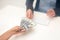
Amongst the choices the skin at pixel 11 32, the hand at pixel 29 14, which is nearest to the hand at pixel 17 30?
the skin at pixel 11 32

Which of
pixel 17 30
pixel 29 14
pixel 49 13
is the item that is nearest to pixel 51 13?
pixel 49 13

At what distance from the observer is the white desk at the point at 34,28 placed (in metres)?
1.03

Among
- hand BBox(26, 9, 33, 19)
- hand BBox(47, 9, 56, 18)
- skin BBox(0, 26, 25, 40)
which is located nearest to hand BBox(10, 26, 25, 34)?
skin BBox(0, 26, 25, 40)

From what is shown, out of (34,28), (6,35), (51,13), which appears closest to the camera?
(6,35)

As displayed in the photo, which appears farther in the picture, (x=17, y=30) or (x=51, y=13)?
(x=51, y=13)

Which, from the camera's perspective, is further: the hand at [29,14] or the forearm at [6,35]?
the hand at [29,14]

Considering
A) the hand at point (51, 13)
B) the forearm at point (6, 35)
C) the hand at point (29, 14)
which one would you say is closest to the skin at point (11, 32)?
the forearm at point (6, 35)

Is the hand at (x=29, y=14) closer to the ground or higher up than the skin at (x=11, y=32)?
higher up

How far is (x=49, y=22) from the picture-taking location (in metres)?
1.18

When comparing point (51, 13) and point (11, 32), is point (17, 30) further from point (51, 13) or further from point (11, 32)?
point (51, 13)

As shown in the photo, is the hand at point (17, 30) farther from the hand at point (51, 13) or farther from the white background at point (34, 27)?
the hand at point (51, 13)

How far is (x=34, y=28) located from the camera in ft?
3.67

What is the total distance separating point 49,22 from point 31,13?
178 millimetres

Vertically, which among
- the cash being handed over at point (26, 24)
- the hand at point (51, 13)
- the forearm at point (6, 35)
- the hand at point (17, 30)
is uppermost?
the hand at point (51, 13)
